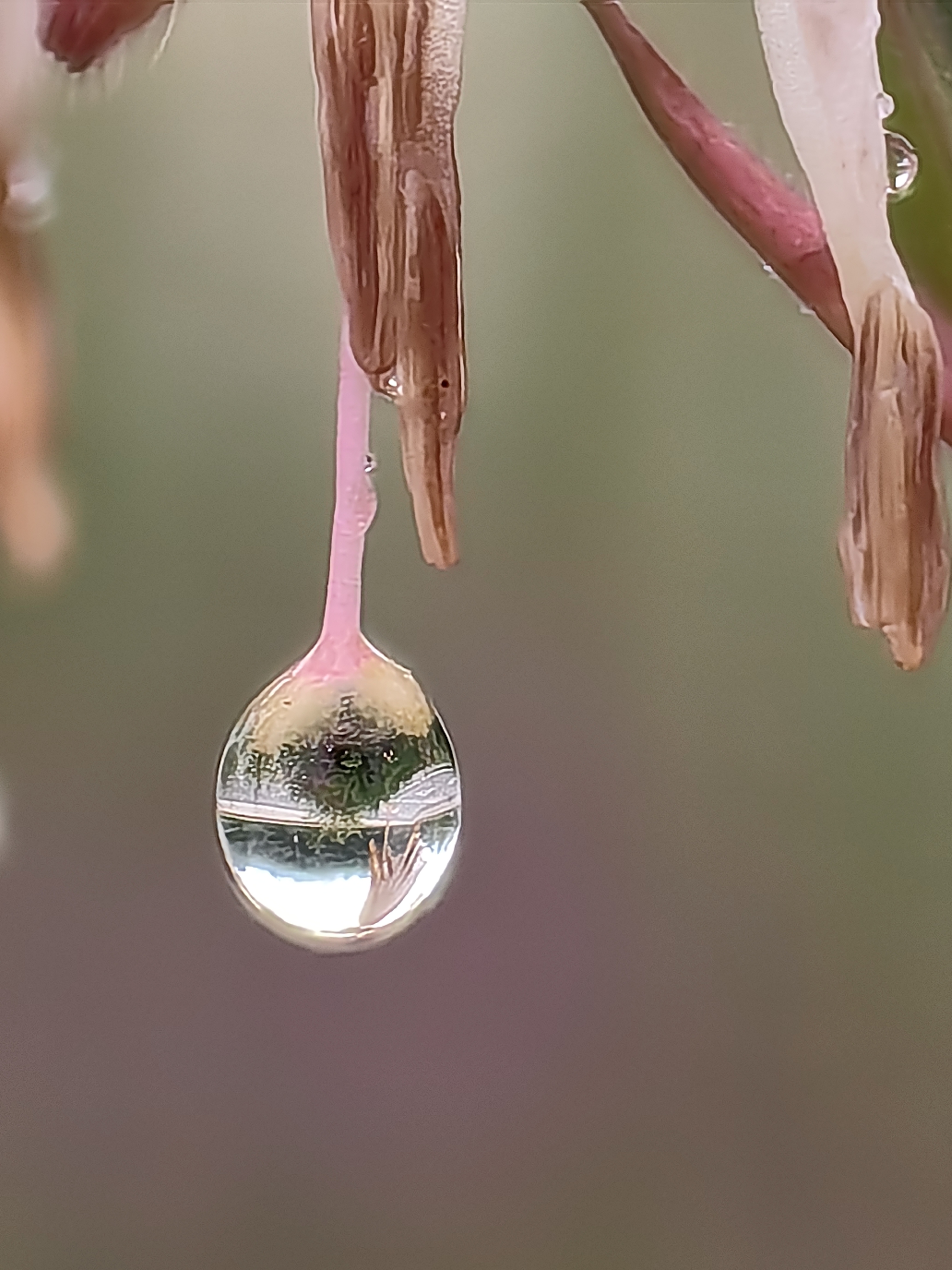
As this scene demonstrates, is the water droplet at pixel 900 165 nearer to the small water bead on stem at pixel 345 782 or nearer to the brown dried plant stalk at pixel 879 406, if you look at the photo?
the brown dried plant stalk at pixel 879 406

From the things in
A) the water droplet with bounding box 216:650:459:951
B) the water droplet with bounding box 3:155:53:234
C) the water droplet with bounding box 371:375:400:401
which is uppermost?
the water droplet with bounding box 3:155:53:234

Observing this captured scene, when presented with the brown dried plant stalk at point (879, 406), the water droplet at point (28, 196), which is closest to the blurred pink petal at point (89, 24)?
the water droplet at point (28, 196)

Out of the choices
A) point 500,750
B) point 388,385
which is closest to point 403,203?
point 388,385

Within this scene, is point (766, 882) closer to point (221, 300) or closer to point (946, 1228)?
point (946, 1228)

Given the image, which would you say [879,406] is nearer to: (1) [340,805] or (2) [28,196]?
(1) [340,805]

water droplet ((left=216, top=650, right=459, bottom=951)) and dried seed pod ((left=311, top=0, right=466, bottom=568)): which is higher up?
dried seed pod ((left=311, top=0, right=466, bottom=568))

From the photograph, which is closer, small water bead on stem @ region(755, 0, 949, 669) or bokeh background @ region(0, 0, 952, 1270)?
small water bead on stem @ region(755, 0, 949, 669)

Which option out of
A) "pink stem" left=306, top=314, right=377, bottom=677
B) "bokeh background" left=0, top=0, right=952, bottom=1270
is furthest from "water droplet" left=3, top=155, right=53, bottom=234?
"pink stem" left=306, top=314, right=377, bottom=677

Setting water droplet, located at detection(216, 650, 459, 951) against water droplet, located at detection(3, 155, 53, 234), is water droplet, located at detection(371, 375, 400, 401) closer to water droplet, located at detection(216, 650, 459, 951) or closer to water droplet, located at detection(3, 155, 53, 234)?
water droplet, located at detection(216, 650, 459, 951)

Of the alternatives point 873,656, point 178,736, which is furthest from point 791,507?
point 178,736
